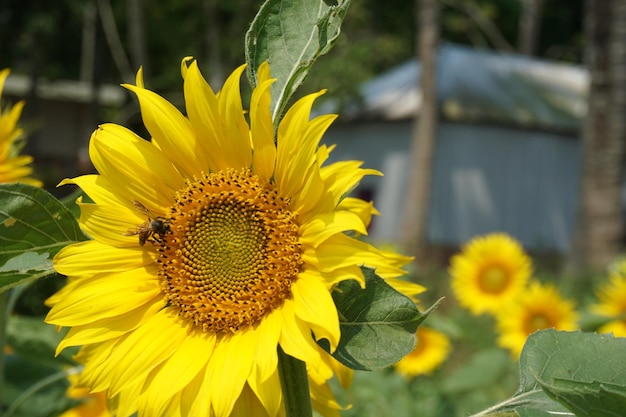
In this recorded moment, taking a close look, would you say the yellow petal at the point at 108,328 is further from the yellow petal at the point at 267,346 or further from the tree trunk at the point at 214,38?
the tree trunk at the point at 214,38

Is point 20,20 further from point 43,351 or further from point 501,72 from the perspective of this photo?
point 43,351

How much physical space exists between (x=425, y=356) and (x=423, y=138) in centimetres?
885

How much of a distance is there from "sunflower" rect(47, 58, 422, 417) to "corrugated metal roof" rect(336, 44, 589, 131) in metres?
15.6

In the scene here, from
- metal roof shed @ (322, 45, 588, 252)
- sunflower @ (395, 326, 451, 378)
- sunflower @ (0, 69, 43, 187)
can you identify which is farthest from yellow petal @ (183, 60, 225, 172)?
metal roof shed @ (322, 45, 588, 252)

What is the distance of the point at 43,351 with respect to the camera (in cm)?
156

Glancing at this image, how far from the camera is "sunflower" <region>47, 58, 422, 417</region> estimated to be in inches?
35.9

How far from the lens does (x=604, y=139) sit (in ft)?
30.4

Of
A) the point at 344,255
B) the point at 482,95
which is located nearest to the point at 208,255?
the point at 344,255

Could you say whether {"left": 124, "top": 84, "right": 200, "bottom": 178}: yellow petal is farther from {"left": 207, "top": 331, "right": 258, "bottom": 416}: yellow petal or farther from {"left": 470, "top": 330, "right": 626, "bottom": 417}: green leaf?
{"left": 470, "top": 330, "right": 626, "bottom": 417}: green leaf

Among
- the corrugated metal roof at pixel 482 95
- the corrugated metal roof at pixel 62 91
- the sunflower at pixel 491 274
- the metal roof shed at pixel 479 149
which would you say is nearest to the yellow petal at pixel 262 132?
the sunflower at pixel 491 274

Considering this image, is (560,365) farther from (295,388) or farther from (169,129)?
(169,129)

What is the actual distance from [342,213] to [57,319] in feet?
1.12

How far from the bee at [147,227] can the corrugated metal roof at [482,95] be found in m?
15.6

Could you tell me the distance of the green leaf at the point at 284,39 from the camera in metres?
0.96
